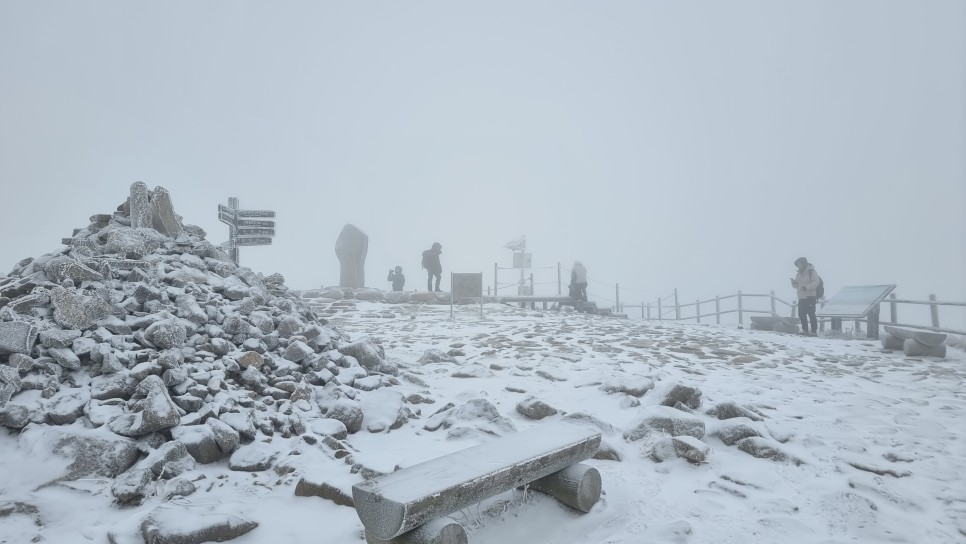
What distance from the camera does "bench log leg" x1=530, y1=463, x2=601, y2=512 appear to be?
8.91 feet

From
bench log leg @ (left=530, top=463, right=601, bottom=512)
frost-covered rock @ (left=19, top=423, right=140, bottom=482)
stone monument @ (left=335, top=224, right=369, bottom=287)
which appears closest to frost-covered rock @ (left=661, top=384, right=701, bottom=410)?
bench log leg @ (left=530, top=463, right=601, bottom=512)

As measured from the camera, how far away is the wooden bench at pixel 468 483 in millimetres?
2070

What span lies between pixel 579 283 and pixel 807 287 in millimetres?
6753

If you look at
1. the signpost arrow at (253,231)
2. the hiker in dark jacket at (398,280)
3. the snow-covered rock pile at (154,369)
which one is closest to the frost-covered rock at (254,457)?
the snow-covered rock pile at (154,369)

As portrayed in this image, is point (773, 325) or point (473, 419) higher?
point (773, 325)

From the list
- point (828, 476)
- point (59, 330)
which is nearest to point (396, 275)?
point (59, 330)

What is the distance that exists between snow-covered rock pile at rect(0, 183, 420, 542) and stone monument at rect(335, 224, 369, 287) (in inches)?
513

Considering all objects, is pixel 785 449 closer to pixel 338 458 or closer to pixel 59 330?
pixel 338 458

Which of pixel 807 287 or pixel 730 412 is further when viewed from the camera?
pixel 807 287

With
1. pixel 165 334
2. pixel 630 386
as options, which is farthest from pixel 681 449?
pixel 165 334

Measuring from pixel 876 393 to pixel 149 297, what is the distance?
7590 mm

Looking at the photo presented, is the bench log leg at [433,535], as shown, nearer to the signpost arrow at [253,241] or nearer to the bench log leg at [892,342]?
the signpost arrow at [253,241]

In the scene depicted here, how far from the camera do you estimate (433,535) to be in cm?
211

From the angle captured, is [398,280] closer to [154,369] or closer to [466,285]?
[466,285]
